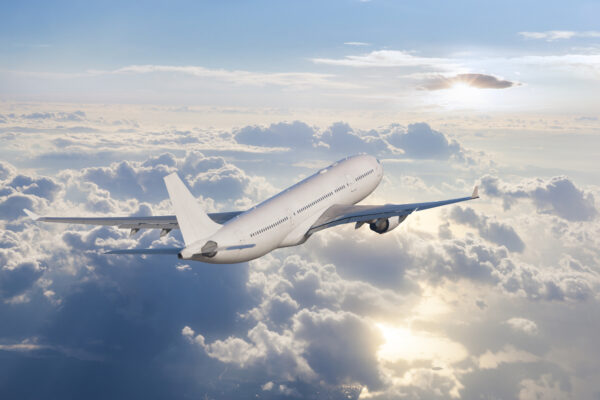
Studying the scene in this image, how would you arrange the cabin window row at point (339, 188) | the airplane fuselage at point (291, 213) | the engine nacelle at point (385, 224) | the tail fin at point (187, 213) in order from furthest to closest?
the cabin window row at point (339, 188)
the engine nacelle at point (385, 224)
the airplane fuselage at point (291, 213)
the tail fin at point (187, 213)

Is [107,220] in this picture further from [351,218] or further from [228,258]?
[351,218]

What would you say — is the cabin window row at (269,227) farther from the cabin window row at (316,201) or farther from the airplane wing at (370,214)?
the airplane wing at (370,214)

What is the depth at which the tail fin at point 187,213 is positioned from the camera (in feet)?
101

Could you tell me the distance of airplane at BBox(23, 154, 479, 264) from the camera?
1299 inches

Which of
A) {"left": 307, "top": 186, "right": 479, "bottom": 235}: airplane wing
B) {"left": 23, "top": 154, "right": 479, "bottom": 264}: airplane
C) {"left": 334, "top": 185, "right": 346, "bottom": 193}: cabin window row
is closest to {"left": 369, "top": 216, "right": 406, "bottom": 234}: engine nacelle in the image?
{"left": 23, "top": 154, "right": 479, "bottom": 264}: airplane

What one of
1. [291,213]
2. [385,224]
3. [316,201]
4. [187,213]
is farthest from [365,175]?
[187,213]

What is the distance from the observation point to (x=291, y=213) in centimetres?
4425

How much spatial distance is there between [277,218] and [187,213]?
1118 cm

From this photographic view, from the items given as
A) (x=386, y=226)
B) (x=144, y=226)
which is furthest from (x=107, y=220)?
(x=386, y=226)

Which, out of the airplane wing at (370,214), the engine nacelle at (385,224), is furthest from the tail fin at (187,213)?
the engine nacelle at (385,224)

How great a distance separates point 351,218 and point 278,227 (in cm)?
951

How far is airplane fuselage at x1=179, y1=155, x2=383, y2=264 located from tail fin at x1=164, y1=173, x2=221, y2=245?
631 millimetres

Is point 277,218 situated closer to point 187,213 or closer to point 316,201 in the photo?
point 316,201

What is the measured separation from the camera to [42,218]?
39719mm
